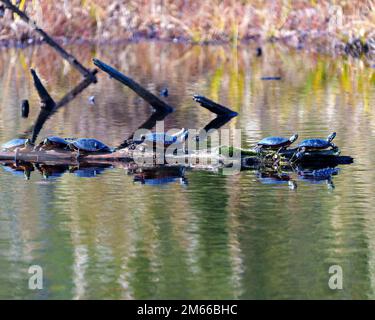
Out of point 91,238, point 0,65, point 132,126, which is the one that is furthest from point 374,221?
point 0,65

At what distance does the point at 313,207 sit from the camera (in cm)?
1215

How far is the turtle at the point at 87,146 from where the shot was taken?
14883mm

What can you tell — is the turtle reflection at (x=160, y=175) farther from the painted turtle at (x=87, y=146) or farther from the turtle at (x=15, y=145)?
the turtle at (x=15, y=145)

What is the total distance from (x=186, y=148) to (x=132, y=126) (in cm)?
384

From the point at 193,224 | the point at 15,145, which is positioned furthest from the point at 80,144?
the point at 193,224

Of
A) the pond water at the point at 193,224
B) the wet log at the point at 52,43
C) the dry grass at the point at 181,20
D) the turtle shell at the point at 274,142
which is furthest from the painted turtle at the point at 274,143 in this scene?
the dry grass at the point at 181,20

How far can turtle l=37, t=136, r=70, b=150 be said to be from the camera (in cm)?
1506

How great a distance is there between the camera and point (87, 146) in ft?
48.8

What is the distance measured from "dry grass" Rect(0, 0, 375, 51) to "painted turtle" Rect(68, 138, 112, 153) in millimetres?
23923

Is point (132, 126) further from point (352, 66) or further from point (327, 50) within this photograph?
point (327, 50)

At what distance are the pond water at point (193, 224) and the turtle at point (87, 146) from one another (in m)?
0.39

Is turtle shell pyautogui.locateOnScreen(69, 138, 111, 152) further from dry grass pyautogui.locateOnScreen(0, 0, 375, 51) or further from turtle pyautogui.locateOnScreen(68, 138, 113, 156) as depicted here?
dry grass pyautogui.locateOnScreen(0, 0, 375, 51)

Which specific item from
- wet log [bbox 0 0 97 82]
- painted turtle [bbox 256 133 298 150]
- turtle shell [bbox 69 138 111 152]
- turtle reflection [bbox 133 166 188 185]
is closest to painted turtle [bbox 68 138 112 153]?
turtle shell [bbox 69 138 111 152]

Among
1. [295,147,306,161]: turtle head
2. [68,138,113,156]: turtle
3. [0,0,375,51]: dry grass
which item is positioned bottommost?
[295,147,306,161]: turtle head
